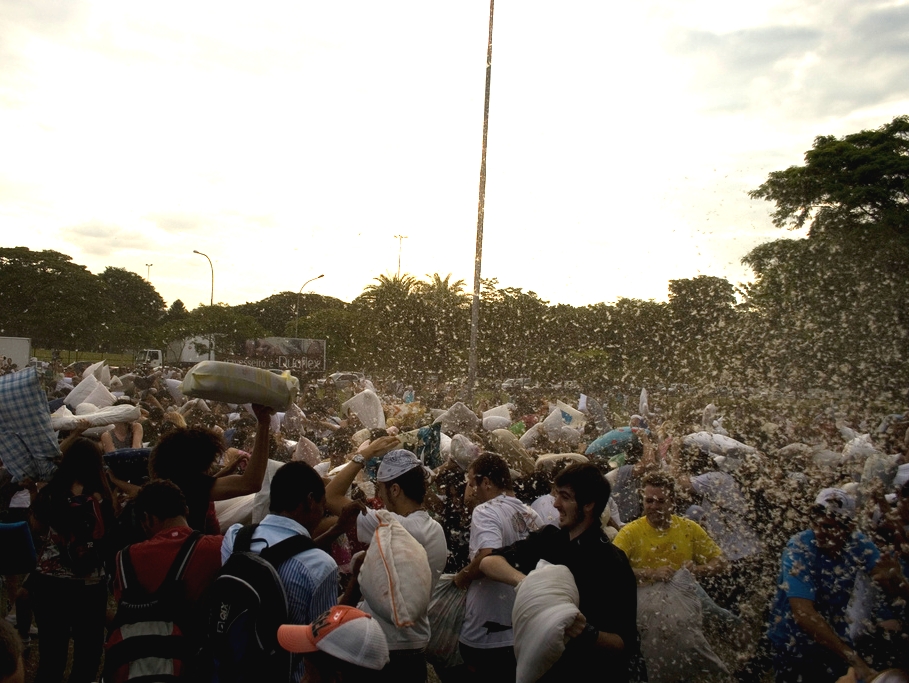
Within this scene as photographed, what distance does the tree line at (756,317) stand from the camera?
606 inches

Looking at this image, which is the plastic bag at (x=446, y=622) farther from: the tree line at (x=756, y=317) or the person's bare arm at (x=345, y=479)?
the tree line at (x=756, y=317)

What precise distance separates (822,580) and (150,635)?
9.67 ft

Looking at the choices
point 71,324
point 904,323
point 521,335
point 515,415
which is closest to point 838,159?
point 904,323

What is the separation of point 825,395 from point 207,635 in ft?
45.3

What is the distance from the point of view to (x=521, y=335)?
27719mm

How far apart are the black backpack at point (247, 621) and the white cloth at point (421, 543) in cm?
63

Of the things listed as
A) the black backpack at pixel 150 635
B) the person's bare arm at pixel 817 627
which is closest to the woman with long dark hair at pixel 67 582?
the black backpack at pixel 150 635

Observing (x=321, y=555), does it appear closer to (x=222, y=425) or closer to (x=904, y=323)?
(x=222, y=425)

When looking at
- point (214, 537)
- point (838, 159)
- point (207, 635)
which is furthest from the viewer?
point (838, 159)

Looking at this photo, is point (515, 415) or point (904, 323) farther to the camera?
point (904, 323)

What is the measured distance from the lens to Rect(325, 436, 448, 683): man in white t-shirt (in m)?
3.22

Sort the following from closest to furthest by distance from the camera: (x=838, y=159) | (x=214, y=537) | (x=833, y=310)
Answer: (x=214, y=537)
(x=833, y=310)
(x=838, y=159)

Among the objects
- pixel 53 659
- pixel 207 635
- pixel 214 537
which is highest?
pixel 214 537

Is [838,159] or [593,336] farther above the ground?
[838,159]
